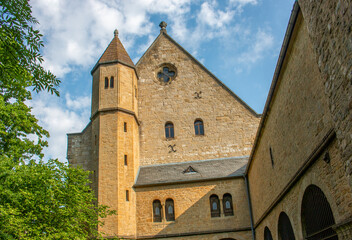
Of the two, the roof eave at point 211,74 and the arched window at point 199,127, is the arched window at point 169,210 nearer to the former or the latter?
the arched window at point 199,127

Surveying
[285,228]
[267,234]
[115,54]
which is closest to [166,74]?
[115,54]

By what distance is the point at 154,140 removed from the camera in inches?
835

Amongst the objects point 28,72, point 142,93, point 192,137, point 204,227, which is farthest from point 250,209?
point 28,72

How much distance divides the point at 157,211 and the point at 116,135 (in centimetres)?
482

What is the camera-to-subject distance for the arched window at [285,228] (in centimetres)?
1032

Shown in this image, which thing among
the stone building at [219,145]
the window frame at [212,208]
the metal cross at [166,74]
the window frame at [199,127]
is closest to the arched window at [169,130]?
the stone building at [219,145]

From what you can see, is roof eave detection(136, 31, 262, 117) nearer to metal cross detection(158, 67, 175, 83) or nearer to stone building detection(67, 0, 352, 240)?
stone building detection(67, 0, 352, 240)

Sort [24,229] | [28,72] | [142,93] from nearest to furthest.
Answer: [28,72] → [24,229] → [142,93]

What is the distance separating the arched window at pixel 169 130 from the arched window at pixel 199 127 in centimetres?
148

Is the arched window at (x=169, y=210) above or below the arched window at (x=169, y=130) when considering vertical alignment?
below

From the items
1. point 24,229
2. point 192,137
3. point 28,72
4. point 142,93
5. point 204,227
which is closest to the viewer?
point 28,72

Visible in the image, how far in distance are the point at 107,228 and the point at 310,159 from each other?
12.2 meters

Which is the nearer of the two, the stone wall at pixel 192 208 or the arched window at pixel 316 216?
the arched window at pixel 316 216

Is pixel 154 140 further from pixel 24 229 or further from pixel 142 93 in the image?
pixel 24 229
